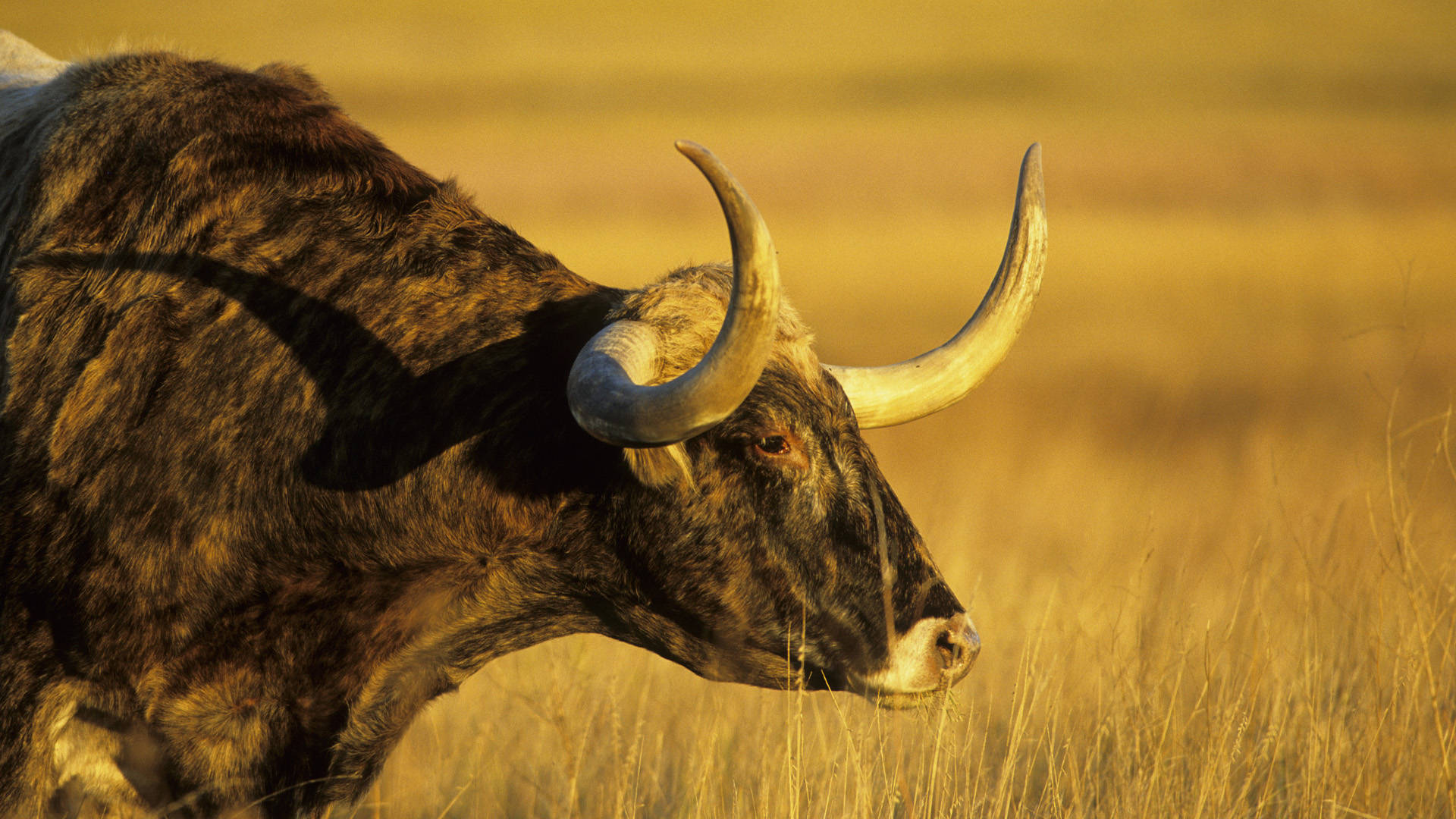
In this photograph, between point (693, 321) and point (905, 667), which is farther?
point (693, 321)

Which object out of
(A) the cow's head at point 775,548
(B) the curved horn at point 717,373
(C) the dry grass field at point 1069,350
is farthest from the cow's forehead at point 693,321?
(C) the dry grass field at point 1069,350

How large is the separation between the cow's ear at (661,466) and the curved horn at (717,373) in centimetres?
22

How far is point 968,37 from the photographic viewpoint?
180ft

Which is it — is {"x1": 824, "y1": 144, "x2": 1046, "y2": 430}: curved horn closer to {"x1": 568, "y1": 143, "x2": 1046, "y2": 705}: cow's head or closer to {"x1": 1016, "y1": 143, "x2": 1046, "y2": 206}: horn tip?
{"x1": 1016, "y1": 143, "x2": 1046, "y2": 206}: horn tip

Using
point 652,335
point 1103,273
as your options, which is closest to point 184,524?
point 652,335

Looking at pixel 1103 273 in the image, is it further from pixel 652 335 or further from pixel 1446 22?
pixel 1446 22

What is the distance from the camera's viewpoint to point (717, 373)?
2.56m

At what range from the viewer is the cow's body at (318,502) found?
296 centimetres

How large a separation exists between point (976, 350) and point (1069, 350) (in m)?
12.8

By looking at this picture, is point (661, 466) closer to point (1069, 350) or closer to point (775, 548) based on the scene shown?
point (775, 548)

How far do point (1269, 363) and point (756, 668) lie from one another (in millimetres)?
13458

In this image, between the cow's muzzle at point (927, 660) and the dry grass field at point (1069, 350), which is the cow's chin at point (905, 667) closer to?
the cow's muzzle at point (927, 660)

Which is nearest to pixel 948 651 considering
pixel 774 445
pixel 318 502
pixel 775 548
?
pixel 775 548

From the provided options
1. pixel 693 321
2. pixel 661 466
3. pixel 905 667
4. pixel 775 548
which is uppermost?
pixel 693 321
